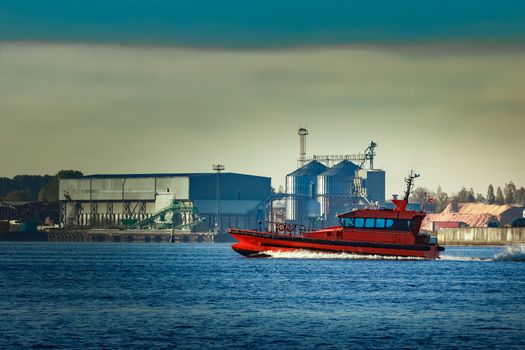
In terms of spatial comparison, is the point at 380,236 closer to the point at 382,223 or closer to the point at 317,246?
the point at 382,223

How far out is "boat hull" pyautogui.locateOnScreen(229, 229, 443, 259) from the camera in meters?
112

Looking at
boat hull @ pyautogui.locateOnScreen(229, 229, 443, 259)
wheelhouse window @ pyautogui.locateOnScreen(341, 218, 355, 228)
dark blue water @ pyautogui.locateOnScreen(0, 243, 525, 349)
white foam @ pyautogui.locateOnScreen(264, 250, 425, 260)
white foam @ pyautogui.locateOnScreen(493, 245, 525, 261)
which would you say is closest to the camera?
dark blue water @ pyautogui.locateOnScreen(0, 243, 525, 349)

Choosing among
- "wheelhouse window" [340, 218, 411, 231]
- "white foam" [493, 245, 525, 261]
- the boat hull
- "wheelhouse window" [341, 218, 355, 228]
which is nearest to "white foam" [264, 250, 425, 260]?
the boat hull

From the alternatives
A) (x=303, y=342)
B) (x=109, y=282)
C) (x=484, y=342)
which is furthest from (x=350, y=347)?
(x=109, y=282)

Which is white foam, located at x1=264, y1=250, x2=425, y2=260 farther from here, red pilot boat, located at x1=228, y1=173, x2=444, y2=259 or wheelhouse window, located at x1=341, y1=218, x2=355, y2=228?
wheelhouse window, located at x1=341, y1=218, x2=355, y2=228

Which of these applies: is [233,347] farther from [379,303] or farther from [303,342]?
[379,303]

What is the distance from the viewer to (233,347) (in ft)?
160

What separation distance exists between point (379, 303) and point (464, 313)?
687 cm

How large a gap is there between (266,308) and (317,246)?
5101 centimetres

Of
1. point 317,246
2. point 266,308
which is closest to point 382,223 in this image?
point 317,246

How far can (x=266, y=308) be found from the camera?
213 feet

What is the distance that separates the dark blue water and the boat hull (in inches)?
295

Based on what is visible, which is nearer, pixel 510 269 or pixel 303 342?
pixel 303 342

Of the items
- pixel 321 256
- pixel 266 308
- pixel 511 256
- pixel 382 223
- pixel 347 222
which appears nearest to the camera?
pixel 266 308
